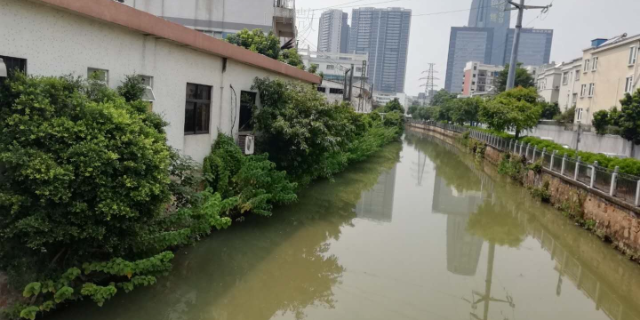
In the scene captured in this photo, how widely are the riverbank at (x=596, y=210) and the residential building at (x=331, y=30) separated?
7904 cm

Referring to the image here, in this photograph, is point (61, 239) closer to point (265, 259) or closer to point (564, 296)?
point (265, 259)

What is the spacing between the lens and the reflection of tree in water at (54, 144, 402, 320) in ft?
16.7

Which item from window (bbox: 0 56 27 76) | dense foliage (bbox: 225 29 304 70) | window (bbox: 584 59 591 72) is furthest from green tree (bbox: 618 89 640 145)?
window (bbox: 0 56 27 76)

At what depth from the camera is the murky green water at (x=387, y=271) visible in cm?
547

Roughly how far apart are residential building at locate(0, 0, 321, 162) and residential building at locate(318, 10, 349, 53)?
8301 centimetres

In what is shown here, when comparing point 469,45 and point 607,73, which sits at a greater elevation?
point 469,45

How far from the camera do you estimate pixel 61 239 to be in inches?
153

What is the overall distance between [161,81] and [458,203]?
387 inches

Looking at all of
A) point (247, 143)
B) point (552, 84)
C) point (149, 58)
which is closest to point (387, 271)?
point (247, 143)

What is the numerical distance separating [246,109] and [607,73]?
24764 mm

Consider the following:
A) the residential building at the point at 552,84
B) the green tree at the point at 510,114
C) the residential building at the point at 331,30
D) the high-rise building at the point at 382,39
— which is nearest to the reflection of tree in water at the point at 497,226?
the green tree at the point at 510,114

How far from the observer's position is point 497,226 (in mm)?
10883

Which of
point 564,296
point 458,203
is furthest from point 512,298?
point 458,203

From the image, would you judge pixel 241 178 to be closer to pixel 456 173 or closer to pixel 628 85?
pixel 456 173
